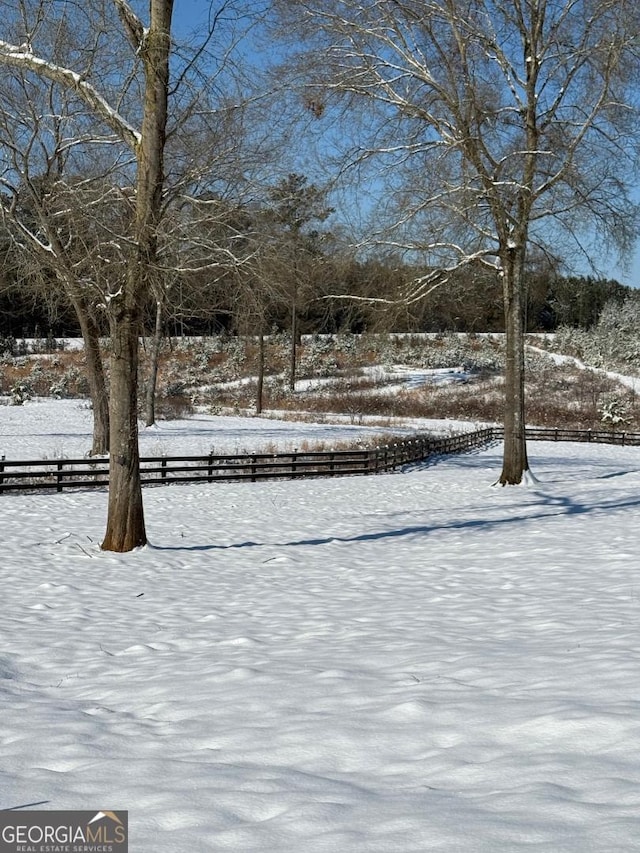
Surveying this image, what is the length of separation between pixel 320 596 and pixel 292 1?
12.9m

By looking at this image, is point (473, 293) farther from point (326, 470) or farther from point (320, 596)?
point (320, 596)

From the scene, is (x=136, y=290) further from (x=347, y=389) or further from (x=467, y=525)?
(x=347, y=389)

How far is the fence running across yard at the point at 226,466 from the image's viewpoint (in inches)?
758

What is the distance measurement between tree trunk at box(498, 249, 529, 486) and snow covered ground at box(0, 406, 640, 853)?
19.3 feet

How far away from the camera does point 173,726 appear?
197 inches

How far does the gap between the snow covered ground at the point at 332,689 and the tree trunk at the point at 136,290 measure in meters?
0.77

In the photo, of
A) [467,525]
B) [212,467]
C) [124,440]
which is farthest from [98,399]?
[467,525]

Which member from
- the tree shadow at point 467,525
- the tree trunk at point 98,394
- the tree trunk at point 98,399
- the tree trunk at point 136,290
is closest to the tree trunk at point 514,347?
the tree shadow at point 467,525

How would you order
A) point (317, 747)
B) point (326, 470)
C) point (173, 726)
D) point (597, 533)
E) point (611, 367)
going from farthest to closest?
1. point (611, 367)
2. point (326, 470)
3. point (597, 533)
4. point (173, 726)
5. point (317, 747)

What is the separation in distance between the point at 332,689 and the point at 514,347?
1427 cm

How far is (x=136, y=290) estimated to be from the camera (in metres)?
11.4

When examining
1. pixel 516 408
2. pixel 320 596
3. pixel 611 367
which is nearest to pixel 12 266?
pixel 320 596

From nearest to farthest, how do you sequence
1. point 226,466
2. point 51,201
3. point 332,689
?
point 332,689, point 51,201, point 226,466

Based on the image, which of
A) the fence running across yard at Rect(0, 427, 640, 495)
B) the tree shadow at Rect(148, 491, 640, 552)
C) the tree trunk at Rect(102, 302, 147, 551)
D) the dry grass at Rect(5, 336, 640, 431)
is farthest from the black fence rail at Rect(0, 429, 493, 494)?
the dry grass at Rect(5, 336, 640, 431)
